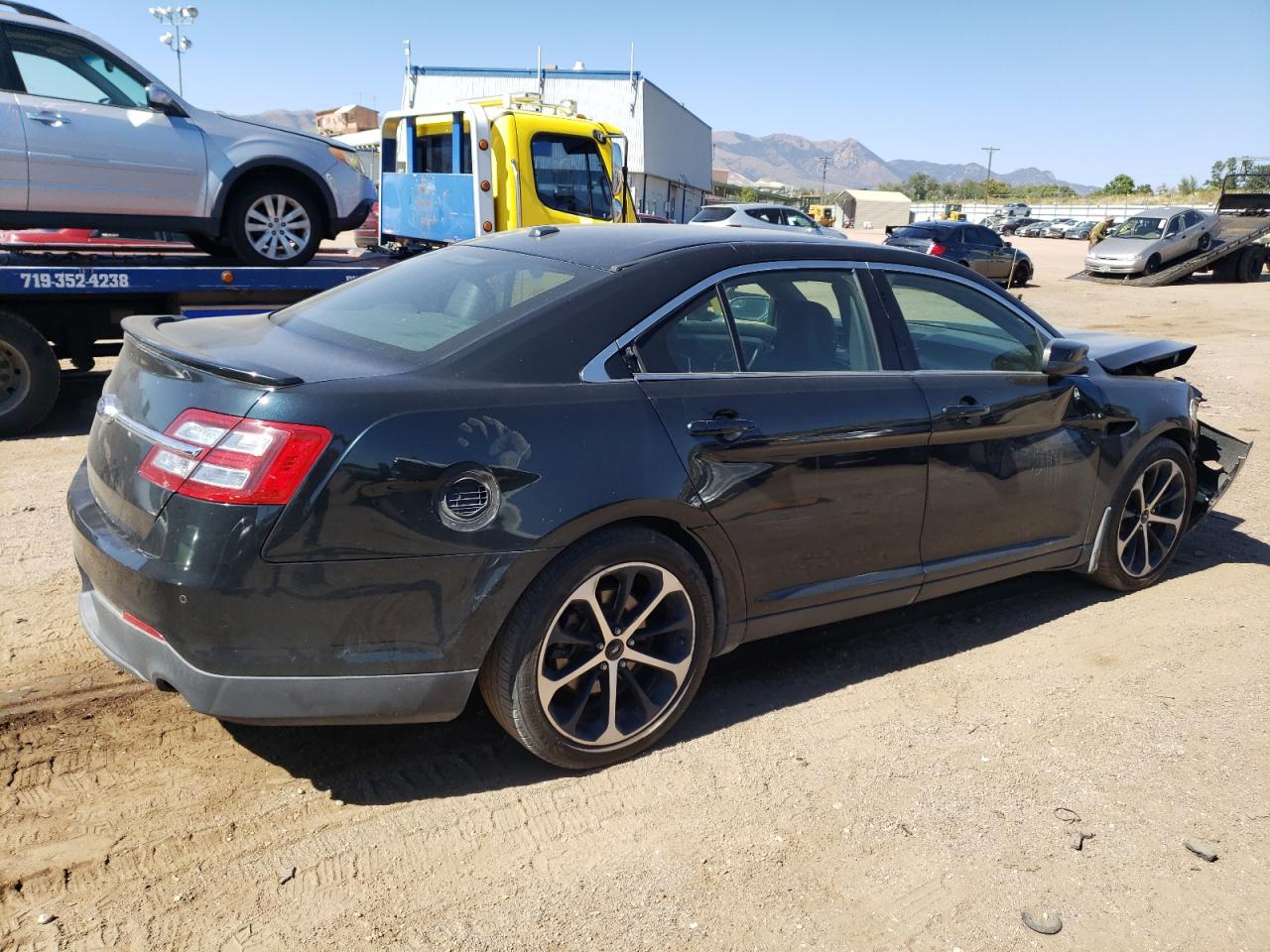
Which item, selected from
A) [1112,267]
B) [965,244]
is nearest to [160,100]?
[965,244]

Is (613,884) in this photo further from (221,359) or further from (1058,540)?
(1058,540)

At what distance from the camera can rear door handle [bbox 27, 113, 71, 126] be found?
7.25m

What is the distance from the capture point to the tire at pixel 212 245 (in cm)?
851

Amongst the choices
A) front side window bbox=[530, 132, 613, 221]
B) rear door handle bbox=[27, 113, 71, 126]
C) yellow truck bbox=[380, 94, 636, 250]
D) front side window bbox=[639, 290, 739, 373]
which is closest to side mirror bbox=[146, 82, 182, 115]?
rear door handle bbox=[27, 113, 71, 126]

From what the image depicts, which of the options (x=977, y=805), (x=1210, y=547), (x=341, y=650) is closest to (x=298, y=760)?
(x=341, y=650)

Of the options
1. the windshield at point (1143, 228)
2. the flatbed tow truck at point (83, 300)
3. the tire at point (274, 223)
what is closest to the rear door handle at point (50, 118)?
the flatbed tow truck at point (83, 300)

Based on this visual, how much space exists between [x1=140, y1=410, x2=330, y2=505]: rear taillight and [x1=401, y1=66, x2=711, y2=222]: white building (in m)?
35.1

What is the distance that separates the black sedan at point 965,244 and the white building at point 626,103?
15085 mm

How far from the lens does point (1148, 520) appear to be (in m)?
4.98

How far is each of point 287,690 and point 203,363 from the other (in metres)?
0.92

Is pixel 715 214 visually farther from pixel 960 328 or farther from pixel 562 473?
pixel 562 473

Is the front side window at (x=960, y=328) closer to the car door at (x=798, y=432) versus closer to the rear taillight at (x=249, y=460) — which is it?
the car door at (x=798, y=432)

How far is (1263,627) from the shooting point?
184 inches

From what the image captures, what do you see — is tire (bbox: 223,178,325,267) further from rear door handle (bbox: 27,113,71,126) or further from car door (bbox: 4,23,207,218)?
rear door handle (bbox: 27,113,71,126)
